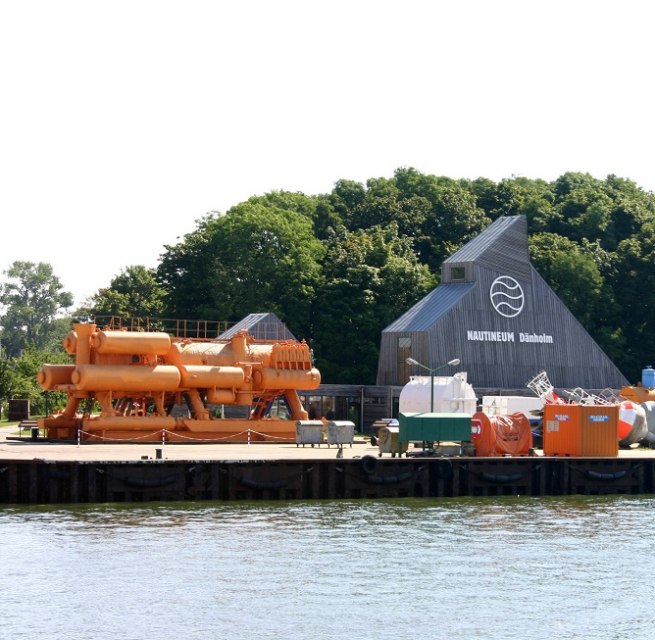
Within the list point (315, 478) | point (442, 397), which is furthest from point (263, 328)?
point (315, 478)

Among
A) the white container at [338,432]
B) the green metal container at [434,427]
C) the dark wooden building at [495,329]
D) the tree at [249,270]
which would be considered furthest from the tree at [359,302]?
the green metal container at [434,427]

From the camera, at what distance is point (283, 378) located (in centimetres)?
8906

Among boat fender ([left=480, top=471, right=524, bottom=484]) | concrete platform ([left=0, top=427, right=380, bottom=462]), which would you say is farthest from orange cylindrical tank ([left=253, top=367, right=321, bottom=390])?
boat fender ([left=480, top=471, right=524, bottom=484])

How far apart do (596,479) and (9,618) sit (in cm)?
3904

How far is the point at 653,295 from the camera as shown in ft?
430

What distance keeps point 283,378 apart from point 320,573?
41554mm

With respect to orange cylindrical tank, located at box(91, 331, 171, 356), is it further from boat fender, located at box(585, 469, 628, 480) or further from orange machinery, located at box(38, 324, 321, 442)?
boat fender, located at box(585, 469, 628, 480)

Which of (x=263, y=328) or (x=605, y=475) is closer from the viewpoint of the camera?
(x=605, y=475)

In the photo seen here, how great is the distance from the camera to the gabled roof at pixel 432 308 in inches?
4151

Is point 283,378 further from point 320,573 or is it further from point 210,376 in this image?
point 320,573

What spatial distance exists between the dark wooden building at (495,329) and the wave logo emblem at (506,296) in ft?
0.24

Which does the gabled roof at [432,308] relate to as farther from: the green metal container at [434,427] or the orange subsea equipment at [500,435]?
the green metal container at [434,427]

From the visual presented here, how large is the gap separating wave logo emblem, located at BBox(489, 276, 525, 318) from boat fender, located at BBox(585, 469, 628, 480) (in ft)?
116

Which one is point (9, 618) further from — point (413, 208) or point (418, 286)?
point (413, 208)
